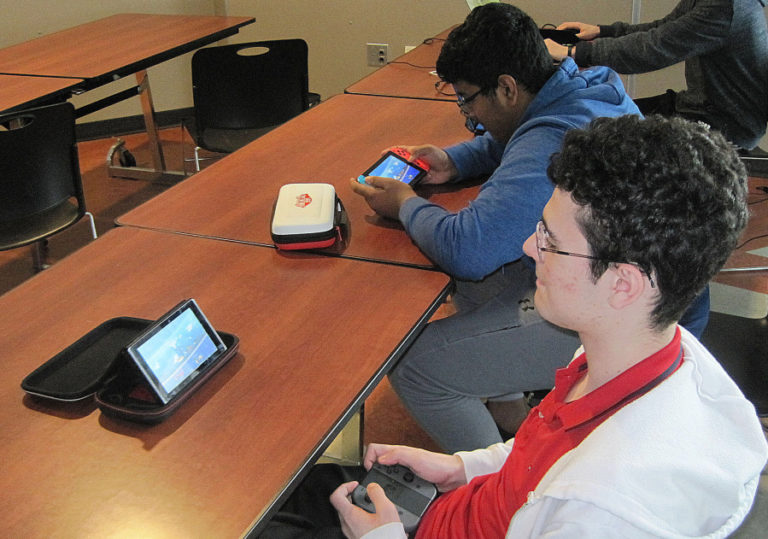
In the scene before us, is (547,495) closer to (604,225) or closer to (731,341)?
(604,225)

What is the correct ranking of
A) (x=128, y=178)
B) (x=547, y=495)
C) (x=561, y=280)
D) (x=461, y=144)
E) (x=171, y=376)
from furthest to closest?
1. (x=128, y=178)
2. (x=461, y=144)
3. (x=171, y=376)
4. (x=561, y=280)
5. (x=547, y=495)

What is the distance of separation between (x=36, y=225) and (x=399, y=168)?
141 cm

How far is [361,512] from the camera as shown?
1125 mm

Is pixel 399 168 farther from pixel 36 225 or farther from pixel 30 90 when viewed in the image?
pixel 30 90

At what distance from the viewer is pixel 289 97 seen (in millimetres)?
3287

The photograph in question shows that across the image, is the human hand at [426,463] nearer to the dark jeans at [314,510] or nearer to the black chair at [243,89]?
the dark jeans at [314,510]

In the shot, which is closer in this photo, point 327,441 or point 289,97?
point 327,441

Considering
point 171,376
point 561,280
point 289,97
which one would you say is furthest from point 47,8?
point 561,280

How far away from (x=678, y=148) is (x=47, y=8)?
4211 millimetres

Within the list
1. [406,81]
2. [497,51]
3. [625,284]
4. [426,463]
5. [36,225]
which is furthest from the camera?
[406,81]

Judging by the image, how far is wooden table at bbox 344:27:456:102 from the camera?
2.66 metres

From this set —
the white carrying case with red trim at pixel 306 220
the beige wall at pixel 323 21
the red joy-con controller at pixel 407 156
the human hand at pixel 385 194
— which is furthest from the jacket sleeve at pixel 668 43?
the white carrying case with red trim at pixel 306 220

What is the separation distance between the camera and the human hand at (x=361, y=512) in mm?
1102

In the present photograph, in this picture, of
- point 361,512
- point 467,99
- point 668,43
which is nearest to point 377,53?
point 668,43
